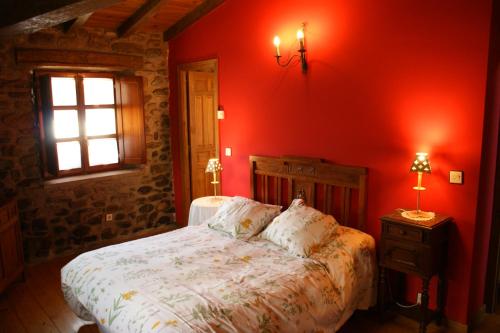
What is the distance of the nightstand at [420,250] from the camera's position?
9.00 ft

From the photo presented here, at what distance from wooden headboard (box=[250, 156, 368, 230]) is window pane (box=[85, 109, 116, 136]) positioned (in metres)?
1.91

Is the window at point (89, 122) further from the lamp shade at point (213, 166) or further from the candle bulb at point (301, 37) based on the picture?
the candle bulb at point (301, 37)

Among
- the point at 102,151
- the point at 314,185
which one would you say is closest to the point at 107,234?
the point at 102,151

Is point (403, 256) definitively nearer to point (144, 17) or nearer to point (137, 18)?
point (144, 17)

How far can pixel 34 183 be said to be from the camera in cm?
429

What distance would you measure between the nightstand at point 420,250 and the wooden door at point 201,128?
2933 mm

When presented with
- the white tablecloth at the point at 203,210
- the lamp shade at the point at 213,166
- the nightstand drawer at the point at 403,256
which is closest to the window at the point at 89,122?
the lamp shade at the point at 213,166

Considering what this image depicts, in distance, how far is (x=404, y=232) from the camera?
2.85m

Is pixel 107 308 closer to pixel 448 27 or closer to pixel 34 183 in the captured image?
pixel 34 183

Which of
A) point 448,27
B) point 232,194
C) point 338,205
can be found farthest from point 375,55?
point 232,194

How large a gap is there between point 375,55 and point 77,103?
337cm

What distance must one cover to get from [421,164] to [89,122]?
3745mm

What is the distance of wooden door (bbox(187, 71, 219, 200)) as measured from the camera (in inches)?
210

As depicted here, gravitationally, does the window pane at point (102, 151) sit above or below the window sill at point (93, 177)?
above
